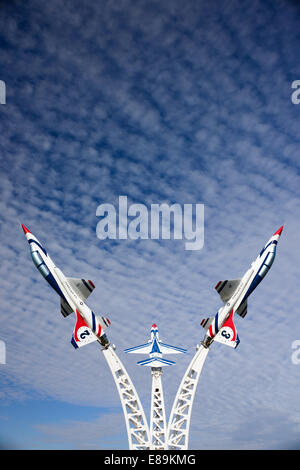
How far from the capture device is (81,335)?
25.8 metres

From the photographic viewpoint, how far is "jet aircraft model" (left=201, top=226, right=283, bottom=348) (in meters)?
26.0

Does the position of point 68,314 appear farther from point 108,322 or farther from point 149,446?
point 149,446

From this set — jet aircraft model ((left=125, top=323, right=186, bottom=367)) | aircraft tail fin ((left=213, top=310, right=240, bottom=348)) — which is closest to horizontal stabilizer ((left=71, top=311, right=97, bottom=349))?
jet aircraft model ((left=125, top=323, right=186, bottom=367))

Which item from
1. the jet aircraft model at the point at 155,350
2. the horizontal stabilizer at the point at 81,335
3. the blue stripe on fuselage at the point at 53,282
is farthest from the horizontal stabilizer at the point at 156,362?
the blue stripe on fuselage at the point at 53,282

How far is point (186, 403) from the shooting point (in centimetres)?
2700

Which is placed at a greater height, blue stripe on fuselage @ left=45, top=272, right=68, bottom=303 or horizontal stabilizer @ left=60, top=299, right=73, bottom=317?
blue stripe on fuselage @ left=45, top=272, right=68, bottom=303

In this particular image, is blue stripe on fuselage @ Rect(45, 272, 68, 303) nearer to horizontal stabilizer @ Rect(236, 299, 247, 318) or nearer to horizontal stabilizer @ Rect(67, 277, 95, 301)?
horizontal stabilizer @ Rect(67, 277, 95, 301)

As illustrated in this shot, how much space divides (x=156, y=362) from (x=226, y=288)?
8.27m

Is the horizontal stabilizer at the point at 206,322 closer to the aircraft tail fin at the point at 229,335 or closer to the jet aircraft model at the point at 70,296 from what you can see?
the aircraft tail fin at the point at 229,335

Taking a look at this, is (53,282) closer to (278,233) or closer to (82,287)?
(82,287)

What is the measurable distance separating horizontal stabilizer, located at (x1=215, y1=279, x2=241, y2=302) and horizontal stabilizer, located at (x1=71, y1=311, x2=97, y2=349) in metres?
9.80
